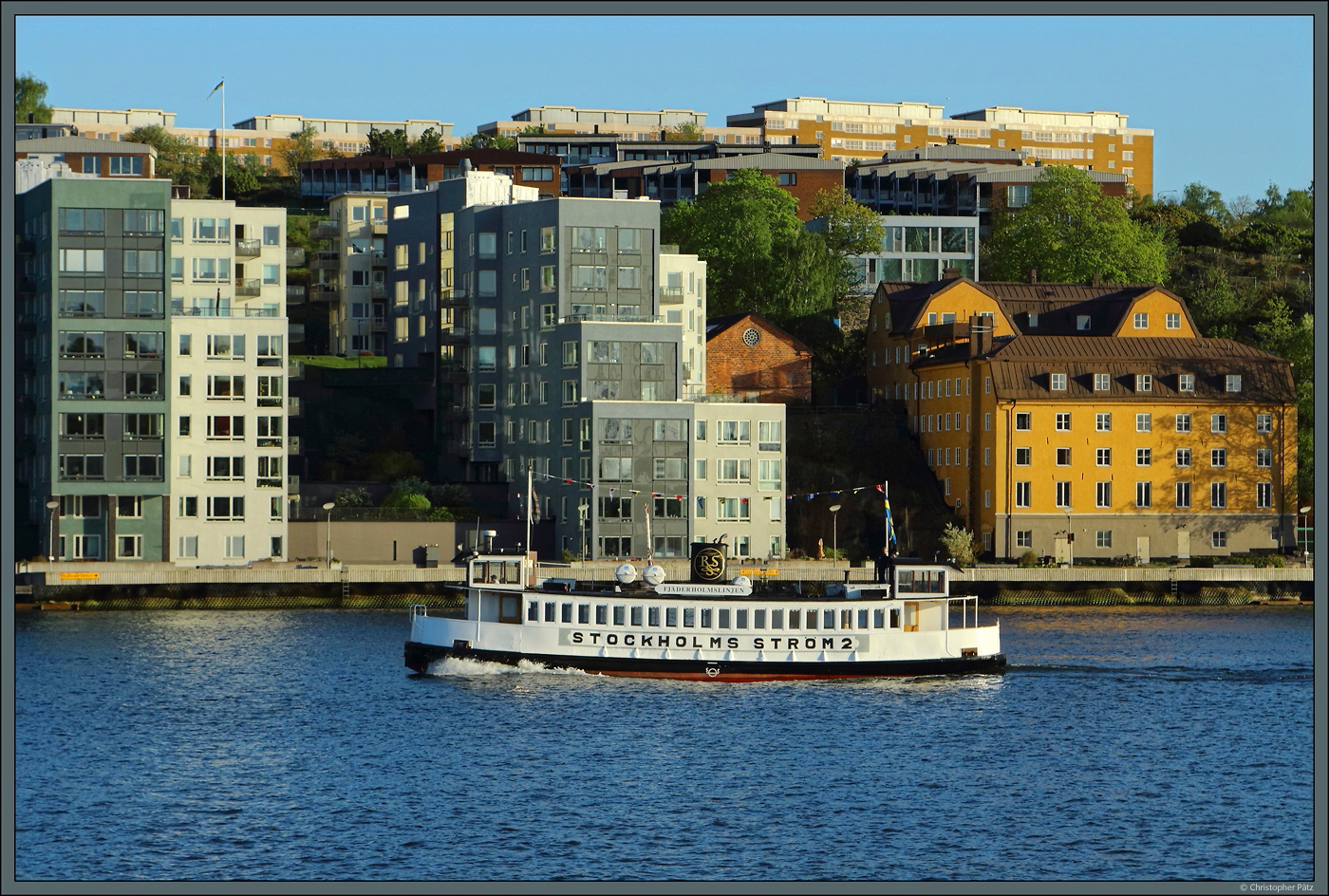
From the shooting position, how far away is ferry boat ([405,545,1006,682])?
74.4 metres

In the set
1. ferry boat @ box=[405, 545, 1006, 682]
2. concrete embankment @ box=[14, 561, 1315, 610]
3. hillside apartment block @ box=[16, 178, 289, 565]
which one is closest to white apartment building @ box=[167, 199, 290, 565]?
hillside apartment block @ box=[16, 178, 289, 565]

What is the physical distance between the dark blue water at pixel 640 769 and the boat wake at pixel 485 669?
388 mm

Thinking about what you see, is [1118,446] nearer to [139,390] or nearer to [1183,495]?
[1183,495]

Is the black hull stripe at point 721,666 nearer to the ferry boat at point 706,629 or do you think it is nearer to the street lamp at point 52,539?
the ferry boat at point 706,629

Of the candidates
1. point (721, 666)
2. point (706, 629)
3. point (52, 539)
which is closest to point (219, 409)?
point (52, 539)

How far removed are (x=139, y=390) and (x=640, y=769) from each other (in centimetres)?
6045

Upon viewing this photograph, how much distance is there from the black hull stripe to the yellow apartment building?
142ft

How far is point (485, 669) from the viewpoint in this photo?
7525 cm

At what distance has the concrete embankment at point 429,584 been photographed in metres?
100

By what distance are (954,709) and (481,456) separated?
59513mm

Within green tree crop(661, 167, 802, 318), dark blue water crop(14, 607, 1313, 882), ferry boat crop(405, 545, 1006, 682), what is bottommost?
dark blue water crop(14, 607, 1313, 882)

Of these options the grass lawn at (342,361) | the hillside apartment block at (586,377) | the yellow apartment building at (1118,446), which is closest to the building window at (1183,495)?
the yellow apartment building at (1118,446)

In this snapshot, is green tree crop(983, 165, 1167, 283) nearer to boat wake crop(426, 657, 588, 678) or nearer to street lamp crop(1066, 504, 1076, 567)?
street lamp crop(1066, 504, 1076, 567)

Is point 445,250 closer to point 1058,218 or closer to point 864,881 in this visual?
point 1058,218
